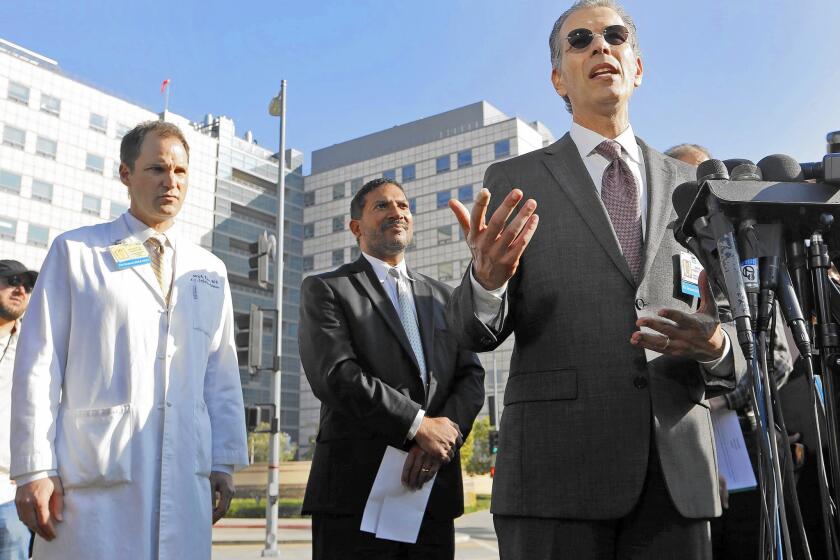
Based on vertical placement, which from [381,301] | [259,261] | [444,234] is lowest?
[381,301]

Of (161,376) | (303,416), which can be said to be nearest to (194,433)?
(161,376)

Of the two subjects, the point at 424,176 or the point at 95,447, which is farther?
the point at 424,176

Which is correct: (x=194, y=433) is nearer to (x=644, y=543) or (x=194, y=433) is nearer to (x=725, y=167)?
(x=644, y=543)

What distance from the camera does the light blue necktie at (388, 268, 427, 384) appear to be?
12.7ft

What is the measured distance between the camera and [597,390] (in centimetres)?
218

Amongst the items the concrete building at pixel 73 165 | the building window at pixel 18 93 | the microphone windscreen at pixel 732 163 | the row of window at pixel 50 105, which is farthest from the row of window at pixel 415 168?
the microphone windscreen at pixel 732 163

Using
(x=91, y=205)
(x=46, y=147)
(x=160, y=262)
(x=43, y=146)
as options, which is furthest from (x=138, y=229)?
(x=91, y=205)

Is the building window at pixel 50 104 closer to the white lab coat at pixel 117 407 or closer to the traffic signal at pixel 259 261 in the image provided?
the traffic signal at pixel 259 261

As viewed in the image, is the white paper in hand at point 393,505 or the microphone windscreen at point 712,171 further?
the white paper in hand at point 393,505

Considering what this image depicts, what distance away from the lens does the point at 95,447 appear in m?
2.85

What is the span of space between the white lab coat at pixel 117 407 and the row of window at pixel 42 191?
59.2m

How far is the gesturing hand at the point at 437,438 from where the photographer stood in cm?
347

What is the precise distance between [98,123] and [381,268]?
64.2 meters

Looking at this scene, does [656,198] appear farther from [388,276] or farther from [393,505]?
[388,276]
